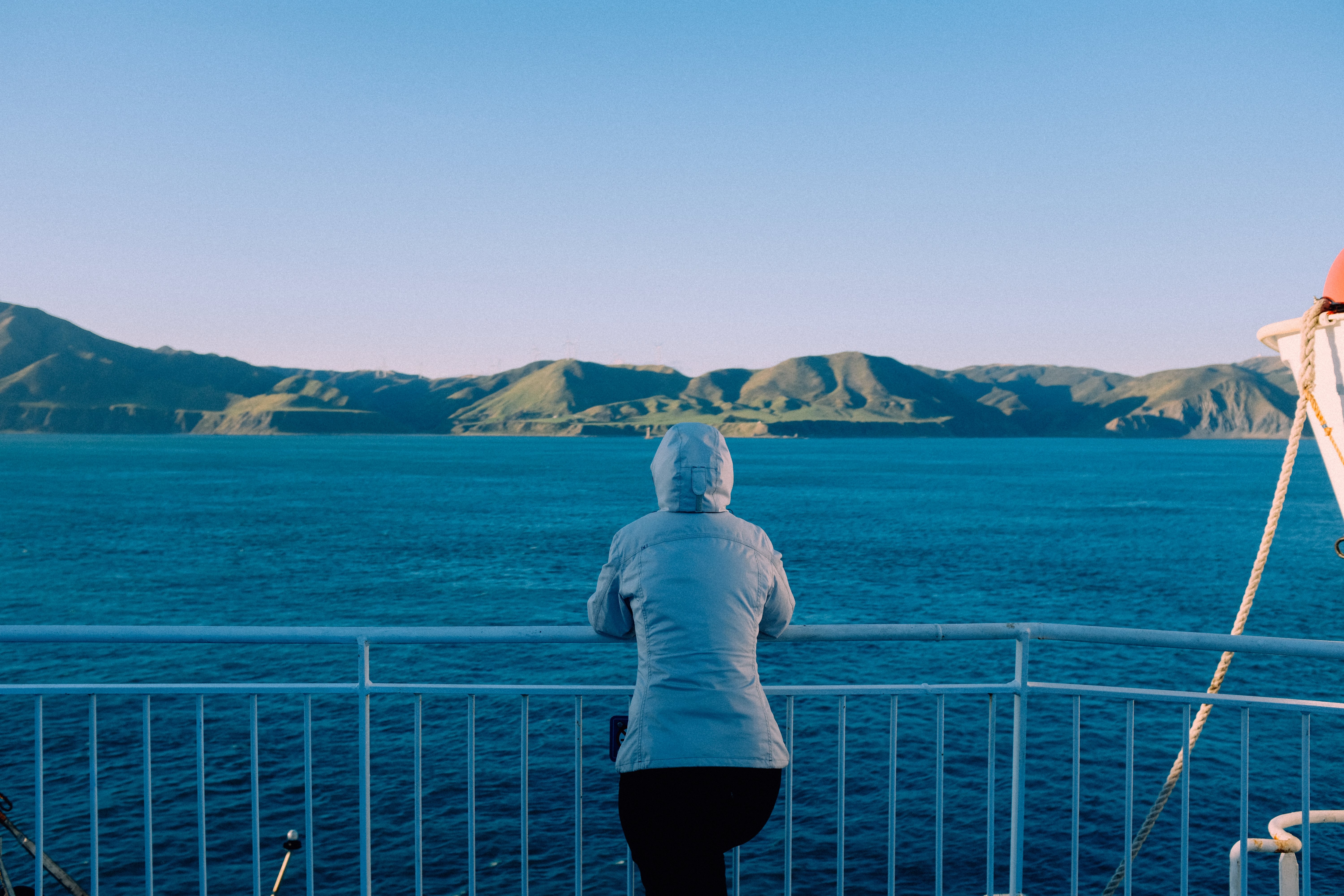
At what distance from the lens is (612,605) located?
2820 millimetres

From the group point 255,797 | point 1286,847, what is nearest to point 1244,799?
point 1286,847

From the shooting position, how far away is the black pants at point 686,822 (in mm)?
2684

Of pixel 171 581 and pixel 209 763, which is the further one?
pixel 171 581

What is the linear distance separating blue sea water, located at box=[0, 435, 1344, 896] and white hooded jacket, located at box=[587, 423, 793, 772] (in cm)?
1328

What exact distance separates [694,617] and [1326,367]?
133 inches

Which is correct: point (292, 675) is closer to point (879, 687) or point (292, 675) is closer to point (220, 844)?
point (220, 844)

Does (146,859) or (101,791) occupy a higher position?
(146,859)

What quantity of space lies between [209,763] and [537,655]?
11408 mm

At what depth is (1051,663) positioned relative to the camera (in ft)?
89.0

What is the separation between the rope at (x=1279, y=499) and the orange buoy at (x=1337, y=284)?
5 centimetres

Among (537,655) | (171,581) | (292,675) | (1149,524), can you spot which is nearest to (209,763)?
(292,675)

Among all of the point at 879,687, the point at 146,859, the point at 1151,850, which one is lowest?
the point at 1151,850

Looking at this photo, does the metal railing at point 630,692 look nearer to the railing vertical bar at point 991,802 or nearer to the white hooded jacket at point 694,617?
the railing vertical bar at point 991,802

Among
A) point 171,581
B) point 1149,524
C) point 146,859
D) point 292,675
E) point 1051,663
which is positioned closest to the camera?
point 146,859
